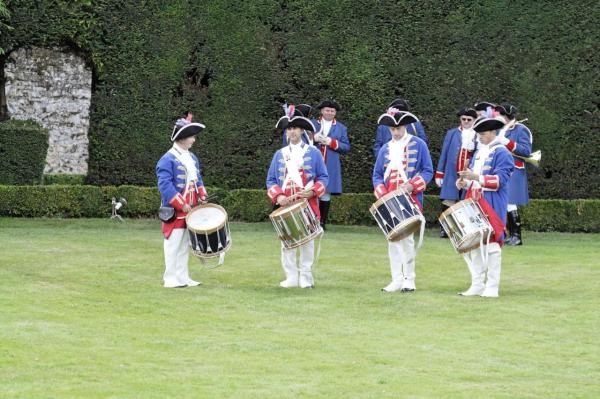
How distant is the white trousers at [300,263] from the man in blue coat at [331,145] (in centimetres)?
446

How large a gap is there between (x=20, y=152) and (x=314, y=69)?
14.0 feet

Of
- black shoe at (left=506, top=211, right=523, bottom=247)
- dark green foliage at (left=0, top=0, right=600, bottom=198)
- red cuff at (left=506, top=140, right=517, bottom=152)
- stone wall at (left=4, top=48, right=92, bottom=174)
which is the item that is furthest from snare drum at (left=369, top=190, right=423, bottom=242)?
stone wall at (left=4, top=48, right=92, bottom=174)

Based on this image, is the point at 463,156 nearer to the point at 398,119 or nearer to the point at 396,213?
the point at 398,119

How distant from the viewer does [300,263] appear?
42.1 ft

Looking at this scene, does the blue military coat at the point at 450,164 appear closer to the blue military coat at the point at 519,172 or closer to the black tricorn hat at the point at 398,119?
the blue military coat at the point at 519,172

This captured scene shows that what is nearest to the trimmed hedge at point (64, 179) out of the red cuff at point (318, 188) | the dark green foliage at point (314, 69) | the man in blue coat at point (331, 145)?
the dark green foliage at point (314, 69)

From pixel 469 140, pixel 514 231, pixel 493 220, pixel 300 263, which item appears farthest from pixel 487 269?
pixel 469 140

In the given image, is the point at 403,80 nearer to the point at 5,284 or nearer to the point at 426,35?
the point at 426,35

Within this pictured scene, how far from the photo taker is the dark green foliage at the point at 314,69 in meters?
18.7

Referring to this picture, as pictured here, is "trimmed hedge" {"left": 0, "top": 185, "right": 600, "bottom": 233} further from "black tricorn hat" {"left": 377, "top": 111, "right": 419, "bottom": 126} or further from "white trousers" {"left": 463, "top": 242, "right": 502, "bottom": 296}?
"white trousers" {"left": 463, "top": 242, "right": 502, "bottom": 296}

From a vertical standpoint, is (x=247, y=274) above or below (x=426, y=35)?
below

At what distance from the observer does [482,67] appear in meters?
18.8

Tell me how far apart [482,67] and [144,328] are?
32.1 feet

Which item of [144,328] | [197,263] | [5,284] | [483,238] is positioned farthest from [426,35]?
[144,328]
